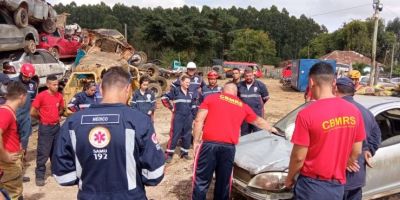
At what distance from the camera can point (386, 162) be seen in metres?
4.80

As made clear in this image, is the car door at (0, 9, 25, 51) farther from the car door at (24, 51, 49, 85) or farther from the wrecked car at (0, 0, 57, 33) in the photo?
the car door at (24, 51, 49, 85)

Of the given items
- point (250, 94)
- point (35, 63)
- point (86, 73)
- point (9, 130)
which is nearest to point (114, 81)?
point (9, 130)

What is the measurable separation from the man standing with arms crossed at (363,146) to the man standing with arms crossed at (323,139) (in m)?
0.44

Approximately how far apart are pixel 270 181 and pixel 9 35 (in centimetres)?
1037

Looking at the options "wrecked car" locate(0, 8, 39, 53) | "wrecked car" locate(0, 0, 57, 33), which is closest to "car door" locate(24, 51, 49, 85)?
"wrecked car" locate(0, 8, 39, 53)

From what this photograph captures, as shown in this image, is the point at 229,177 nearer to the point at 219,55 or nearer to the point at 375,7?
the point at 375,7

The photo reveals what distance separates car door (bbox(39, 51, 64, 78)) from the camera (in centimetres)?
1238

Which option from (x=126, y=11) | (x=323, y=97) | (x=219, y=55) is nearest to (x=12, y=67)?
(x=323, y=97)

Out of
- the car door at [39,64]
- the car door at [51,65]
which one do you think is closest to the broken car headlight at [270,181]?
the car door at [39,64]

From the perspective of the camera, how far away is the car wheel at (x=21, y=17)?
12757 mm

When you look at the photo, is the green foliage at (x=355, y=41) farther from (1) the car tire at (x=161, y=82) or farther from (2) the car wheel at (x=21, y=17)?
(2) the car wheel at (x=21, y=17)

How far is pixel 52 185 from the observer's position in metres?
6.32

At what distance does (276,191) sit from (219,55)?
209 feet

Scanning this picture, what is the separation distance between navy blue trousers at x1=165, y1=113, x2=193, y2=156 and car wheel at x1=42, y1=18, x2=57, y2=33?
35.2 ft
